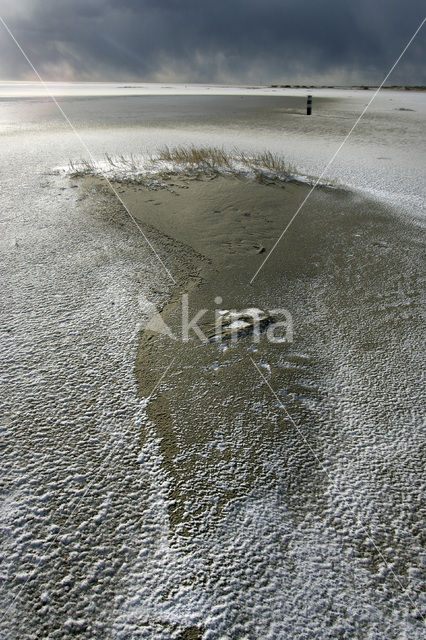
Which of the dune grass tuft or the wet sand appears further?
the dune grass tuft

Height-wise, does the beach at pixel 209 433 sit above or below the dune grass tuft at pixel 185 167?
below

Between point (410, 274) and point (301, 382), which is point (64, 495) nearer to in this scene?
point (301, 382)

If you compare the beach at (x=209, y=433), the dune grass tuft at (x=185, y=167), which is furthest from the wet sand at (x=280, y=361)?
the dune grass tuft at (x=185, y=167)

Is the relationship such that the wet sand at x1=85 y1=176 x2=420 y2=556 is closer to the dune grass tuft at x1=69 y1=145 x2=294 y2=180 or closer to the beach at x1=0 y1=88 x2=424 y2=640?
the beach at x1=0 y1=88 x2=424 y2=640

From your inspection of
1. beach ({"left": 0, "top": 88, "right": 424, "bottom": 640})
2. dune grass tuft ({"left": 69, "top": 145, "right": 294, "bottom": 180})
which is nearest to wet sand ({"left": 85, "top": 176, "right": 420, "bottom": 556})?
beach ({"left": 0, "top": 88, "right": 424, "bottom": 640})

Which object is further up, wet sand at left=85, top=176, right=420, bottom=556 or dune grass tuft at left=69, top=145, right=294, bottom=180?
dune grass tuft at left=69, top=145, right=294, bottom=180

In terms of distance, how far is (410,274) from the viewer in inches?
75.1

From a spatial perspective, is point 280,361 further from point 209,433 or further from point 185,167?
point 185,167

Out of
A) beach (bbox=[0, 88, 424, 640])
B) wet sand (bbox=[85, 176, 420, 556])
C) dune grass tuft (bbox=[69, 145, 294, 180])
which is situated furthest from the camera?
dune grass tuft (bbox=[69, 145, 294, 180])

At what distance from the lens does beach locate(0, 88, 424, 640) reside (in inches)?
28.0

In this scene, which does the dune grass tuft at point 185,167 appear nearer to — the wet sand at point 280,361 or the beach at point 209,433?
the wet sand at point 280,361

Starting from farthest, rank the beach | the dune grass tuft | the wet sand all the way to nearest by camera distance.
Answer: the dune grass tuft < the wet sand < the beach

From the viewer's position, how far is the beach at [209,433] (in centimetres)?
71

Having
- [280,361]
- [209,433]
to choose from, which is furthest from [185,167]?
[209,433]
